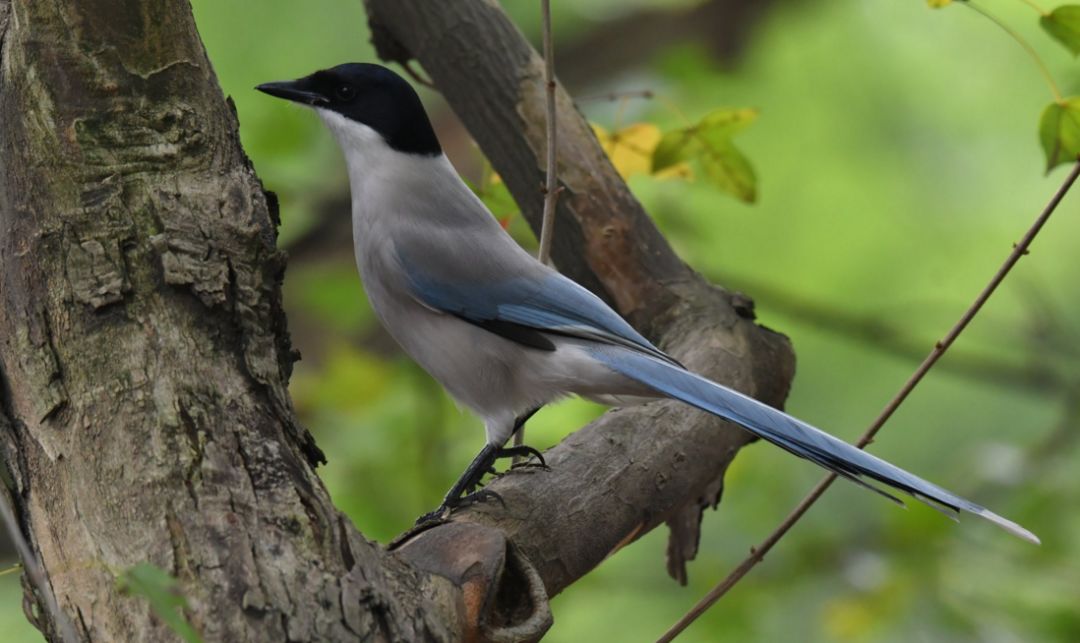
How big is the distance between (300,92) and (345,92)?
0.12 metres

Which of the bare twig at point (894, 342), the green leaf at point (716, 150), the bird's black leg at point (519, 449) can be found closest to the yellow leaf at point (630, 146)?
the green leaf at point (716, 150)

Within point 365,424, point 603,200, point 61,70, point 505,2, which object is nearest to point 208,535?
point 61,70

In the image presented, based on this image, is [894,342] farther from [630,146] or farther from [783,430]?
[783,430]

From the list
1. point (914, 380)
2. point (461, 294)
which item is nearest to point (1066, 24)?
point (914, 380)

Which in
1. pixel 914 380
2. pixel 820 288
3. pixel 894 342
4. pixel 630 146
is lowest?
pixel 820 288

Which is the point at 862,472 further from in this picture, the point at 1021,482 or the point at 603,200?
the point at 1021,482

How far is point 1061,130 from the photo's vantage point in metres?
2.71

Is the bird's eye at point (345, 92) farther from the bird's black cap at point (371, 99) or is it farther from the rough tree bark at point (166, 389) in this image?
the rough tree bark at point (166, 389)

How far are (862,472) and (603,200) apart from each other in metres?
1.42

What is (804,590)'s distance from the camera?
5.00m

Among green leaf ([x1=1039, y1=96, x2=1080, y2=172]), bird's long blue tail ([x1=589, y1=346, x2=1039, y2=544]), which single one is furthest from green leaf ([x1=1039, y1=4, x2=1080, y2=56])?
bird's long blue tail ([x1=589, y1=346, x2=1039, y2=544])

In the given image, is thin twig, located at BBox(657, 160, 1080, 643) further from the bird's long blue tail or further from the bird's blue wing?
the bird's blue wing

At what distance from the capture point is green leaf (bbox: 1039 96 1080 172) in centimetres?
270

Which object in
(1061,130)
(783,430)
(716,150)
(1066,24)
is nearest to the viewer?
(783,430)
